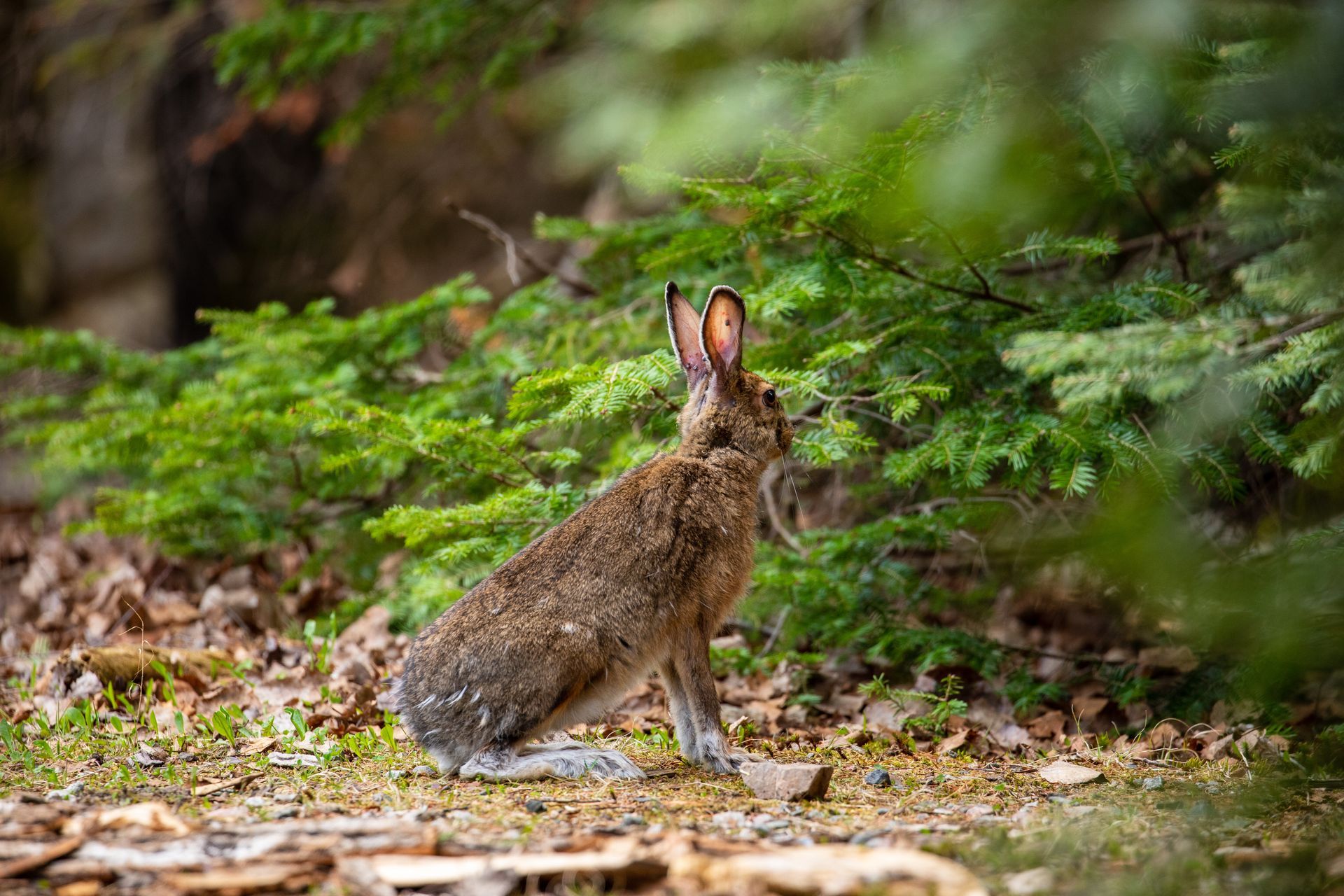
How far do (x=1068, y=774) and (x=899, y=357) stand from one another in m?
2.02

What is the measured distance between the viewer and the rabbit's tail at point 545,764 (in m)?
4.31

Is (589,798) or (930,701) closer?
(589,798)

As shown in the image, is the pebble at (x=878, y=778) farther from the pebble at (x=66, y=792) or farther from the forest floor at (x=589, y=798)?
the pebble at (x=66, y=792)

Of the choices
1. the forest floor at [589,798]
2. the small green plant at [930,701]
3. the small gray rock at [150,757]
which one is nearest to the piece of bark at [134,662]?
the forest floor at [589,798]

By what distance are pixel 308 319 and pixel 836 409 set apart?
342 cm

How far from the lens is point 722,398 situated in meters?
5.00

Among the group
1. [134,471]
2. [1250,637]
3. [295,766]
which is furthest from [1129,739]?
[134,471]

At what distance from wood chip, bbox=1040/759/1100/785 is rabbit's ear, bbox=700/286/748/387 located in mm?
2072

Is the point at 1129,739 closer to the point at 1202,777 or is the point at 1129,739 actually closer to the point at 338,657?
the point at 1202,777

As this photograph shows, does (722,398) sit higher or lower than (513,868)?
higher

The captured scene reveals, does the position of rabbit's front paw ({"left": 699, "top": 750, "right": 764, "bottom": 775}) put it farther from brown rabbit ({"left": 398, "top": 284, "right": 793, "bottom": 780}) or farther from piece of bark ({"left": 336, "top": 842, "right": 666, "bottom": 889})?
piece of bark ({"left": 336, "top": 842, "right": 666, "bottom": 889})

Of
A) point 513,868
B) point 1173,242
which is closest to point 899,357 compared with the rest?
point 1173,242

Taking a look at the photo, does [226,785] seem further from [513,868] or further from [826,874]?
[826,874]

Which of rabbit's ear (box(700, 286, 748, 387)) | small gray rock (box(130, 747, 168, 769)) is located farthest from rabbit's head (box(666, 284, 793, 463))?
small gray rock (box(130, 747, 168, 769))
